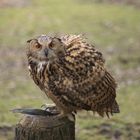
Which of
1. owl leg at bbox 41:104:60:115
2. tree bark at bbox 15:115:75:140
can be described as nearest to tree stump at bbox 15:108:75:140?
tree bark at bbox 15:115:75:140

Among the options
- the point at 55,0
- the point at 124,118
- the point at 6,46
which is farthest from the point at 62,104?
the point at 55,0

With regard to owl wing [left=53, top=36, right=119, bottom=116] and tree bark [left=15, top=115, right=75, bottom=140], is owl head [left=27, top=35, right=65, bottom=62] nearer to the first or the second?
owl wing [left=53, top=36, right=119, bottom=116]

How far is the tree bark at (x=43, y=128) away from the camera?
14.8 feet

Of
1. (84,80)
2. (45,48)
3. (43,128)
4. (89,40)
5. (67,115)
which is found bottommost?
(43,128)

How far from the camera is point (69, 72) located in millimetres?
4926

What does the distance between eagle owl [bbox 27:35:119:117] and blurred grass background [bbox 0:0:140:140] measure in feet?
12.1

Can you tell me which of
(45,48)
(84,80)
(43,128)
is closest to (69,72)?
(84,80)

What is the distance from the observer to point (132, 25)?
17.1 meters

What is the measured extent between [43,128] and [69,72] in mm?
557

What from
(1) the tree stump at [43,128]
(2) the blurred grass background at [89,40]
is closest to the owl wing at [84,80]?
(1) the tree stump at [43,128]

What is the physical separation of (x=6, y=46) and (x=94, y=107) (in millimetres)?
9545

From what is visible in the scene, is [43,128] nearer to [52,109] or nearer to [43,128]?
[43,128]

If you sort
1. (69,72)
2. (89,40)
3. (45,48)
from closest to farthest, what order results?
(45,48)
(69,72)
(89,40)

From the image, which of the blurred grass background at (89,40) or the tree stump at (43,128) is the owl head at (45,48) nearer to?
the tree stump at (43,128)
